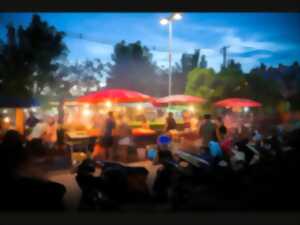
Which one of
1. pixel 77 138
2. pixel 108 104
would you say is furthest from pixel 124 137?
pixel 77 138

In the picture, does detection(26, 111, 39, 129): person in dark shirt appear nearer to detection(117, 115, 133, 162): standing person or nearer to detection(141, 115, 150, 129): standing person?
detection(117, 115, 133, 162): standing person

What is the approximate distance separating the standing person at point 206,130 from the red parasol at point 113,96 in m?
0.78

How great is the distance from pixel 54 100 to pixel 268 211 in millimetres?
2822

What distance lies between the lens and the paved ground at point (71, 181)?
153 inches

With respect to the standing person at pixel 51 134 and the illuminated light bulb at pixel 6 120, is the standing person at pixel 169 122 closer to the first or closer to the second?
the standing person at pixel 51 134

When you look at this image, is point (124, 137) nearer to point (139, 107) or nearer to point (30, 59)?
point (139, 107)

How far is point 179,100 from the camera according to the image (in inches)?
157

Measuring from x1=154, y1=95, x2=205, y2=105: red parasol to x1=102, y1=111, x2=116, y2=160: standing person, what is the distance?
0.55 metres

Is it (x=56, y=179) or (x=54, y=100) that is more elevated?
(x=54, y=100)

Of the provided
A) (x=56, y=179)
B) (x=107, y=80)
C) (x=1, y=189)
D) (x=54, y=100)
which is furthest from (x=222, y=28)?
(x=1, y=189)

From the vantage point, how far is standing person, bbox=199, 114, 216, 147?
13.0 ft

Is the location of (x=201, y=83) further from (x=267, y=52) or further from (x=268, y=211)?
(x=268, y=211)

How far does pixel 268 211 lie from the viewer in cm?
399
